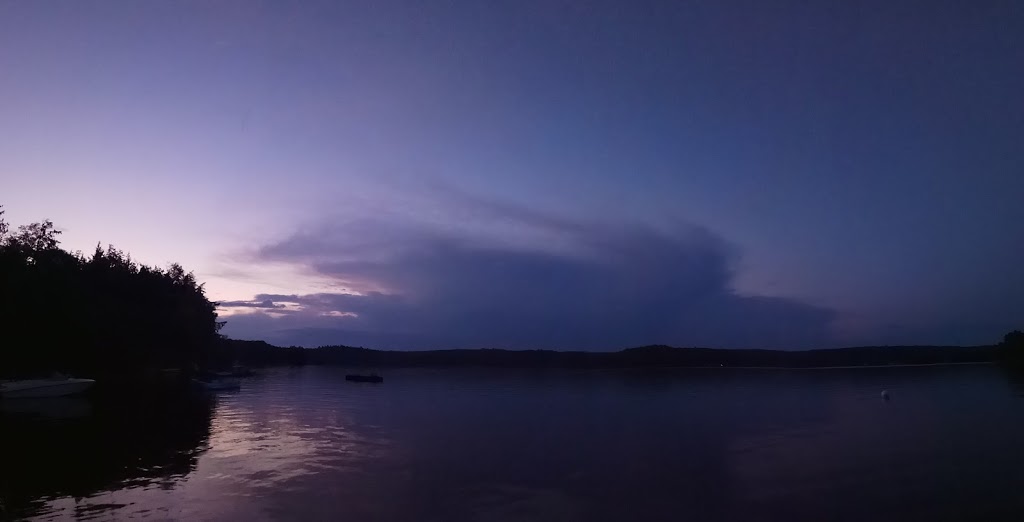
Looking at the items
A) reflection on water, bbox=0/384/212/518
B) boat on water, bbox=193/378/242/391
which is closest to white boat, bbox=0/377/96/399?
reflection on water, bbox=0/384/212/518

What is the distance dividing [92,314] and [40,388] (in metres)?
11.4

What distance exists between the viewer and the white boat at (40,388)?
1665 inches

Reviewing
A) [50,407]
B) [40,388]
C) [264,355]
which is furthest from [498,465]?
[264,355]

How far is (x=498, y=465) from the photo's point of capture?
24.3 m

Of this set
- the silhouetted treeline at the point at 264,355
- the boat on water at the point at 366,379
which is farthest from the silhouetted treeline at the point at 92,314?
the silhouetted treeline at the point at 264,355

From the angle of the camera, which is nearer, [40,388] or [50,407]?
[50,407]

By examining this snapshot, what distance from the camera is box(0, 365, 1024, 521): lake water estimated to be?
673 inches

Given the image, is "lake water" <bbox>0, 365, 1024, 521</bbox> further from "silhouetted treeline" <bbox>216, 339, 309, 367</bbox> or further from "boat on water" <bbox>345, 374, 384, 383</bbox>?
"silhouetted treeline" <bbox>216, 339, 309, 367</bbox>

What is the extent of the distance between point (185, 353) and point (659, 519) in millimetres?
72236

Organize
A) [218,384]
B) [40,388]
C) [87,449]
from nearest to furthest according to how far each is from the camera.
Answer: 1. [87,449]
2. [40,388]
3. [218,384]

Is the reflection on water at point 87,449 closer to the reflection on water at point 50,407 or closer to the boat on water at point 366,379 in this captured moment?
the reflection on water at point 50,407

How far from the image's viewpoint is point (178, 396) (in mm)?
53719

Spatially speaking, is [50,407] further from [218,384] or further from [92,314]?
[218,384]

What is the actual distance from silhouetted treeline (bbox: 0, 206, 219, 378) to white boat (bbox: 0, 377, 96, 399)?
7.95 ft
